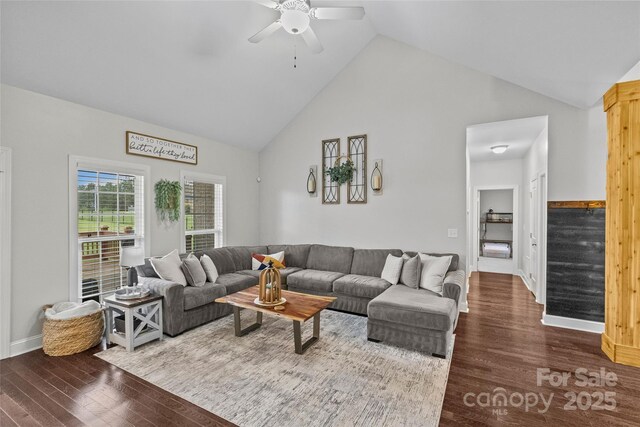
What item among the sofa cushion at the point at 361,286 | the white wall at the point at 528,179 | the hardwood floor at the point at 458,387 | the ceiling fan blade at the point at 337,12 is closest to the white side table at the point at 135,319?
the hardwood floor at the point at 458,387

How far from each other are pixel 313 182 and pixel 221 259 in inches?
83.5

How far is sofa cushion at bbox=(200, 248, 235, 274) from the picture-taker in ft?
14.8

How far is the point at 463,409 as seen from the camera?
2.10 m

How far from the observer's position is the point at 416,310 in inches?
116

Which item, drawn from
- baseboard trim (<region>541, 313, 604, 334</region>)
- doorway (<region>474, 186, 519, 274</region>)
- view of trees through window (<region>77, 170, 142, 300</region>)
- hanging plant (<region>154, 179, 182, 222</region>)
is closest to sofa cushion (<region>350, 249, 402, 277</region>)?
baseboard trim (<region>541, 313, 604, 334</region>)

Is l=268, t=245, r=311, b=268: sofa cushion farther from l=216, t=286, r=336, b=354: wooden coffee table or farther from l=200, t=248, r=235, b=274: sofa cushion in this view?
l=216, t=286, r=336, b=354: wooden coffee table

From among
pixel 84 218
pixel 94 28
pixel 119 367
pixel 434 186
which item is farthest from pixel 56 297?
pixel 434 186

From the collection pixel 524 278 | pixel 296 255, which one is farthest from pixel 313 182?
pixel 524 278

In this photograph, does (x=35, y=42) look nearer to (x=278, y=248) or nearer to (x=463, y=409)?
(x=278, y=248)

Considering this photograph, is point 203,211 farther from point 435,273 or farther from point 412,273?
point 435,273

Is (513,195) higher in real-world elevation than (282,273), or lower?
higher

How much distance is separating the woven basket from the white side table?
0.63 feet

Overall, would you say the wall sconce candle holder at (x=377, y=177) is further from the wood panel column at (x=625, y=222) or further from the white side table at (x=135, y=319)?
the white side table at (x=135, y=319)

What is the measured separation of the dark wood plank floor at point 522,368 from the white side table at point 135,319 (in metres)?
2.92
